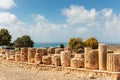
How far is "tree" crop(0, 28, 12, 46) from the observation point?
154 feet

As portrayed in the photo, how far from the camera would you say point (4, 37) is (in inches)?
1848

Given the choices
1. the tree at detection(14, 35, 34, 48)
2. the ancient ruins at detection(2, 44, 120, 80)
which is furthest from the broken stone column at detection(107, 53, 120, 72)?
the tree at detection(14, 35, 34, 48)

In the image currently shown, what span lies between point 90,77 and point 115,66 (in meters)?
1.68

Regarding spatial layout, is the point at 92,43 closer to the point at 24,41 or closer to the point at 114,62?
the point at 24,41

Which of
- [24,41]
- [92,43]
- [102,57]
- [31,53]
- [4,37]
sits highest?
[4,37]

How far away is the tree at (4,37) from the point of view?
47.1 meters

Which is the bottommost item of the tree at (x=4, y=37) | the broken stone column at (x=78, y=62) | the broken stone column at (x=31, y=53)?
the broken stone column at (x=78, y=62)

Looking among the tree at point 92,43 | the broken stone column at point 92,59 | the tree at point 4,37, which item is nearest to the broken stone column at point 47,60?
the broken stone column at point 92,59

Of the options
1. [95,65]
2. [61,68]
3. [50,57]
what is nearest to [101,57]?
[95,65]

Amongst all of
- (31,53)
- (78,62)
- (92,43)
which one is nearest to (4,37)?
(92,43)

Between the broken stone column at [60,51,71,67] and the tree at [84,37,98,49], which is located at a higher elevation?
the tree at [84,37,98,49]

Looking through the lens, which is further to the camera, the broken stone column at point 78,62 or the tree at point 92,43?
the tree at point 92,43

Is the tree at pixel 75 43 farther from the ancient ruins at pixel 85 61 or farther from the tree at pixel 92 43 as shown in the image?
the ancient ruins at pixel 85 61

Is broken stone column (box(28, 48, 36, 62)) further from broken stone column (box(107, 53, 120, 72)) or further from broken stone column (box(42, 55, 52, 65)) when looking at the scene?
broken stone column (box(107, 53, 120, 72))
